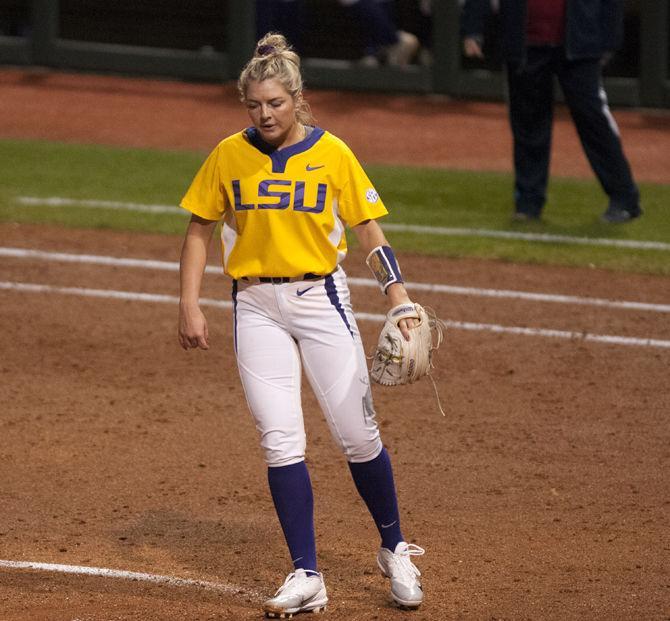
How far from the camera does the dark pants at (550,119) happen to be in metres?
10.1

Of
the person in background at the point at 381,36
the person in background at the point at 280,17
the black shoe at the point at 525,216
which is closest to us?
the black shoe at the point at 525,216

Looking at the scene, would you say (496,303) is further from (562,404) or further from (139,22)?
(139,22)

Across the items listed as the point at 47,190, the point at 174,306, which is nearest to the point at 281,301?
the point at 174,306

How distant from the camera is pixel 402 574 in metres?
4.61

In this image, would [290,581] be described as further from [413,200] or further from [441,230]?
[413,200]

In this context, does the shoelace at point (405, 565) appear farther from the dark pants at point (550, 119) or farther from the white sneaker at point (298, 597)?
the dark pants at point (550, 119)

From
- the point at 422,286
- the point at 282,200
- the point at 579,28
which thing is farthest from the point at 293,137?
the point at 579,28

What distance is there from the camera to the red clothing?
10.0 meters

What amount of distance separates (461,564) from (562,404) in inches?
83.7

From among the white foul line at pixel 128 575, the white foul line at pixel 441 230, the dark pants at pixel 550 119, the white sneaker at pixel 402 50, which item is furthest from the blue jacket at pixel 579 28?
the white foul line at pixel 128 575

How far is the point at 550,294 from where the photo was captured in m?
8.91

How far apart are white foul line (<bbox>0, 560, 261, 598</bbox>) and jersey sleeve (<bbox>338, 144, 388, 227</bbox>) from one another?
53.8 inches

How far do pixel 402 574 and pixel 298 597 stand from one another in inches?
15.3

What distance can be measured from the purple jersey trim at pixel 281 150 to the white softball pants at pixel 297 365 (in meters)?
0.42
